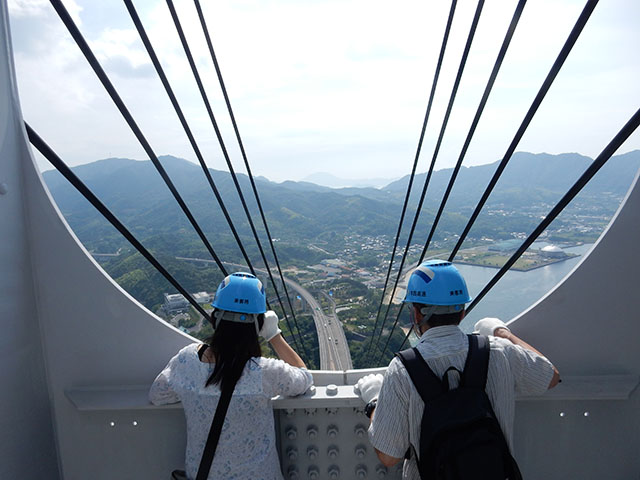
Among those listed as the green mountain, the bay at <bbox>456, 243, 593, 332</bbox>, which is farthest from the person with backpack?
the bay at <bbox>456, 243, 593, 332</bbox>

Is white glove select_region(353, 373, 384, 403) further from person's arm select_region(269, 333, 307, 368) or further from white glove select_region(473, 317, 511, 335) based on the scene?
white glove select_region(473, 317, 511, 335)

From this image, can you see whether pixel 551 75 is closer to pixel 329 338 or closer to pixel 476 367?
pixel 476 367

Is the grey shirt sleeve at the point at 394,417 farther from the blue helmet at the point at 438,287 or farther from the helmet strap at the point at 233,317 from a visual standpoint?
the helmet strap at the point at 233,317

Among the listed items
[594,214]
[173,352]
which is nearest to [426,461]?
[173,352]

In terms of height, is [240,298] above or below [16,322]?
above

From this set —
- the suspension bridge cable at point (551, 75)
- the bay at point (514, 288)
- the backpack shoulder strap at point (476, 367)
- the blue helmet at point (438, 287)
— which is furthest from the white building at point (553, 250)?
the backpack shoulder strap at point (476, 367)

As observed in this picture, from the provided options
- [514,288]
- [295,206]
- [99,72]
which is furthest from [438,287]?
[295,206]
